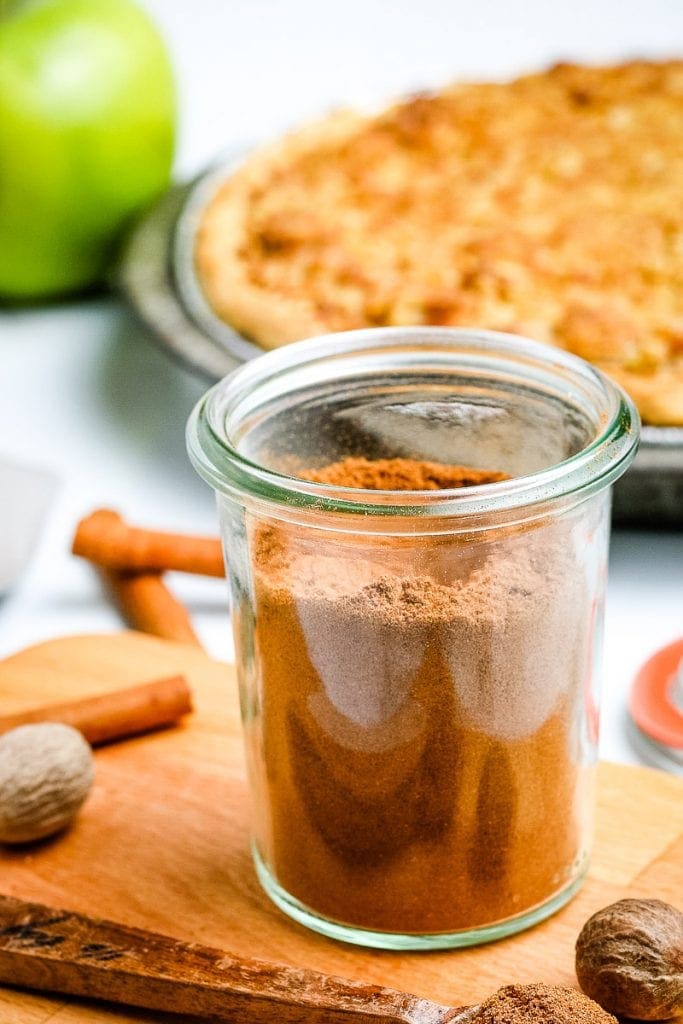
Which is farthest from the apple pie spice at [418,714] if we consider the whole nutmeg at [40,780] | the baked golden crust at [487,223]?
the baked golden crust at [487,223]

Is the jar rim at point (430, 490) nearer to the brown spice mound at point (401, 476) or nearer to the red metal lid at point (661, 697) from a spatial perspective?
the brown spice mound at point (401, 476)

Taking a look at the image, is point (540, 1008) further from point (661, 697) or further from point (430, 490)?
point (661, 697)

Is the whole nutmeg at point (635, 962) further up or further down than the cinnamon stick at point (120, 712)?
further up

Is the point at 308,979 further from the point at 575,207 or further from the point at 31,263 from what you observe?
the point at 31,263

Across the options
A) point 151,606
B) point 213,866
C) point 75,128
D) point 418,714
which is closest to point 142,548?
point 151,606

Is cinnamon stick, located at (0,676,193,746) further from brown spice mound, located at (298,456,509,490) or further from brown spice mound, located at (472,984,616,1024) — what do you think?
brown spice mound, located at (472,984,616,1024)

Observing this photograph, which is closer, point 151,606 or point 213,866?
point 213,866
